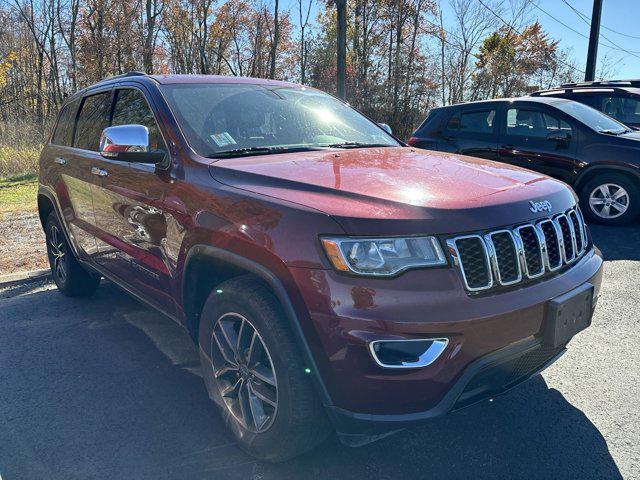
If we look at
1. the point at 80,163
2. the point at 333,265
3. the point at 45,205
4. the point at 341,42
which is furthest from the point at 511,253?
the point at 341,42

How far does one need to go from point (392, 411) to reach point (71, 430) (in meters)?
1.80

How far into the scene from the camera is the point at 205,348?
103 inches

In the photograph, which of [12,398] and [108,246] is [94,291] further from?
[12,398]

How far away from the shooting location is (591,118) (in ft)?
22.9

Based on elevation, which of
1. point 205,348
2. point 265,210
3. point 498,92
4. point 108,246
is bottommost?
point 205,348

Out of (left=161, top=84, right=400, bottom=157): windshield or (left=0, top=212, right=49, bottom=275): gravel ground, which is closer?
(left=161, top=84, right=400, bottom=157): windshield

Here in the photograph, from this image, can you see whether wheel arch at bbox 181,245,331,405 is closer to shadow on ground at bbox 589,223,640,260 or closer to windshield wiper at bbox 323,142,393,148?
windshield wiper at bbox 323,142,393,148

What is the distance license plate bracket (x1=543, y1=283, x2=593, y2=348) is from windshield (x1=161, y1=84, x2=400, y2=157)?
1617 millimetres

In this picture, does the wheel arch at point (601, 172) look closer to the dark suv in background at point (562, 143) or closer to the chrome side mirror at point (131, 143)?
the dark suv in background at point (562, 143)

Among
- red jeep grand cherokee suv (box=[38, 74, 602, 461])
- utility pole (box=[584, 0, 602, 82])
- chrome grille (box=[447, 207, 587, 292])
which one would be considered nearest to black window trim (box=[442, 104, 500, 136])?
red jeep grand cherokee suv (box=[38, 74, 602, 461])

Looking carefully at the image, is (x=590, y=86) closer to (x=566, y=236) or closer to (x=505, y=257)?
(x=566, y=236)

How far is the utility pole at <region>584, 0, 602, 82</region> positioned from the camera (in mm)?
16797

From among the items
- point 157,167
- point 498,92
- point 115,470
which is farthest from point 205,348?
point 498,92

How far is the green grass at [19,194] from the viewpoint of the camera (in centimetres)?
895
